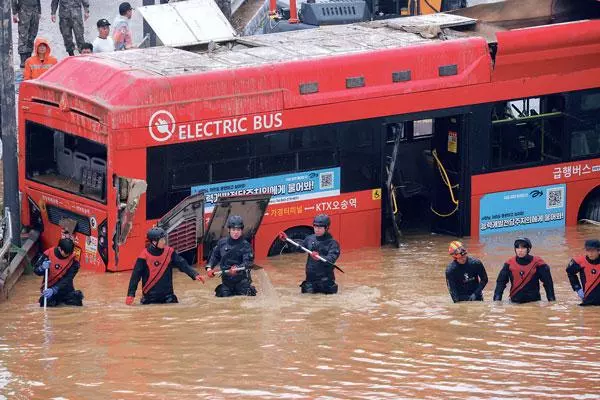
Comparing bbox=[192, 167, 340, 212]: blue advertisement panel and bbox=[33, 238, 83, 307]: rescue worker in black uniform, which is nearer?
bbox=[33, 238, 83, 307]: rescue worker in black uniform

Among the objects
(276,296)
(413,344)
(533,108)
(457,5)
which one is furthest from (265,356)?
(457,5)

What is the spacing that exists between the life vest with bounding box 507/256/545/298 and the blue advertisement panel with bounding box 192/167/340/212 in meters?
3.78

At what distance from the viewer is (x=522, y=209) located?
23.4 metres

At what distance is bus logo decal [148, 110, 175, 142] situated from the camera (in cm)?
2056

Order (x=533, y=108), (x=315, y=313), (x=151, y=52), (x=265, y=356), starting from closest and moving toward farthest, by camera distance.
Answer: (x=265, y=356), (x=315, y=313), (x=151, y=52), (x=533, y=108)

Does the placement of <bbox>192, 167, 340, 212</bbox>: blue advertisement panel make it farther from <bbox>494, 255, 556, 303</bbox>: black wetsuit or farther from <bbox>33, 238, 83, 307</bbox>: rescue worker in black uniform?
<bbox>494, 255, 556, 303</bbox>: black wetsuit

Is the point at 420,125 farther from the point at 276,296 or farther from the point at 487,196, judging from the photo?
the point at 276,296

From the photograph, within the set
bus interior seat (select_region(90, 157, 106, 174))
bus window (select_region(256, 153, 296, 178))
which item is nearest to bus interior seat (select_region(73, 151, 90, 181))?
bus interior seat (select_region(90, 157, 106, 174))

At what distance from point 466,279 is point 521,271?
0.65m

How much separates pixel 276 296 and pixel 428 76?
4.31m

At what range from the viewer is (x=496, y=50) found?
22.9 meters

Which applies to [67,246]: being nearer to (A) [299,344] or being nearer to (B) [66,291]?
(B) [66,291]

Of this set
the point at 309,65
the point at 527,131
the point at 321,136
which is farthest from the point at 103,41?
the point at 527,131

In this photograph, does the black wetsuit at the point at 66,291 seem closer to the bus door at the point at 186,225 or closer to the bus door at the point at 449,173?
the bus door at the point at 186,225
